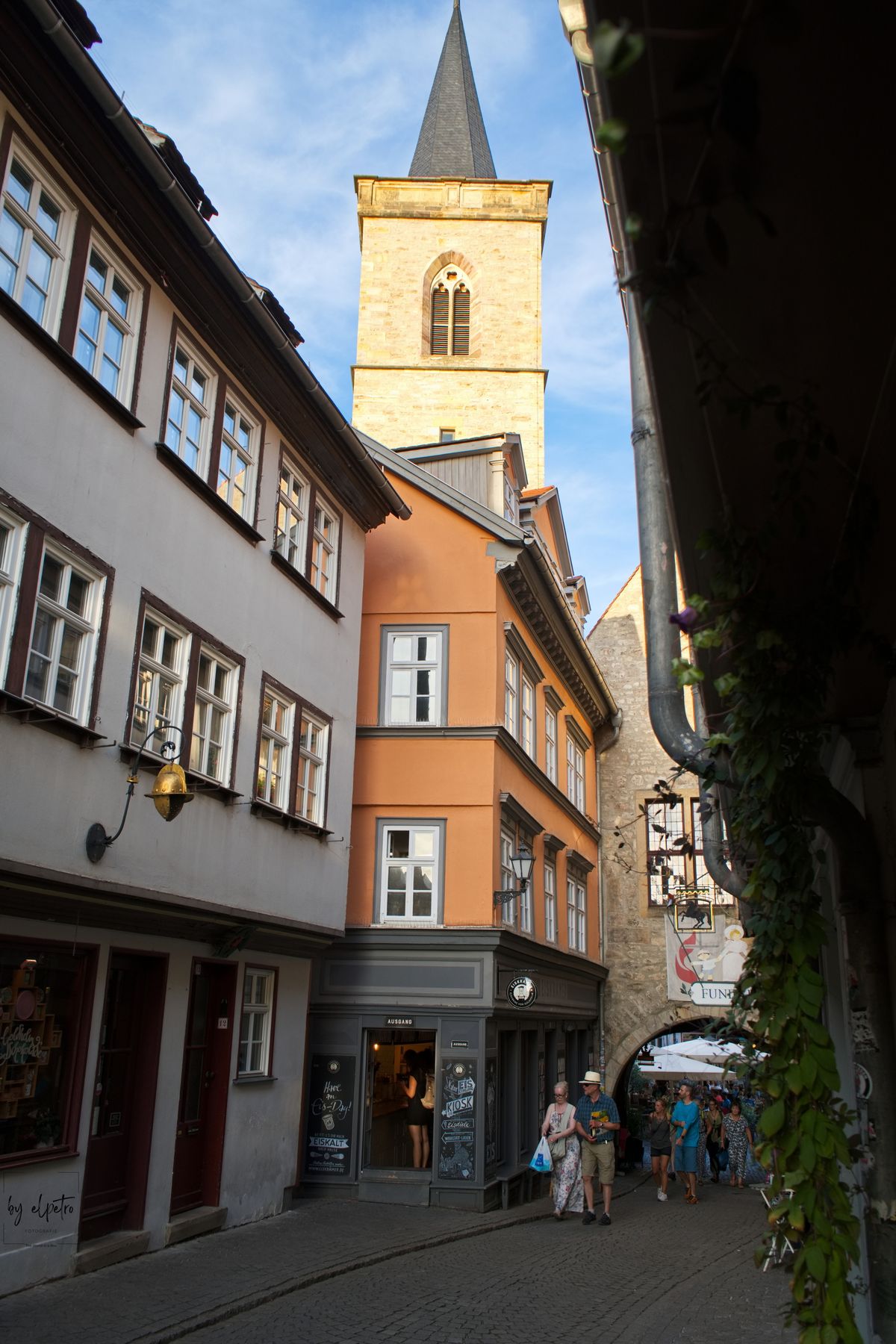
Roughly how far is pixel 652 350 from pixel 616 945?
24.8 metres

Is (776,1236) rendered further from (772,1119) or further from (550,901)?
(550,901)

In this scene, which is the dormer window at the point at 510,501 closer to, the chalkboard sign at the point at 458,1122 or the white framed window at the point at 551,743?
the white framed window at the point at 551,743

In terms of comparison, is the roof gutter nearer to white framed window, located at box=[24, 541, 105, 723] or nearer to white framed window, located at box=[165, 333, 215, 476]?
white framed window, located at box=[165, 333, 215, 476]

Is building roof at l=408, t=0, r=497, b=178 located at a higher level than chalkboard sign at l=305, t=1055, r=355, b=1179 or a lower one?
higher

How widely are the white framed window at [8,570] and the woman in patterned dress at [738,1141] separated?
684 inches

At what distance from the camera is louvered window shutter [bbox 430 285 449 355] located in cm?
4084

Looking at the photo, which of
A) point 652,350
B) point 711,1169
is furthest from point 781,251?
point 711,1169

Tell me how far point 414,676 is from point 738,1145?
11179 mm

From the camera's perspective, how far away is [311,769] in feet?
47.2

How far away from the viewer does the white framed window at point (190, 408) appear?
11.2 metres

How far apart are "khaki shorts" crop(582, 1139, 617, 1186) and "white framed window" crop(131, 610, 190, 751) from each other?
26.2 feet

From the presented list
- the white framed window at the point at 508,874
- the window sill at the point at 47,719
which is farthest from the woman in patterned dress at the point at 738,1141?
the window sill at the point at 47,719

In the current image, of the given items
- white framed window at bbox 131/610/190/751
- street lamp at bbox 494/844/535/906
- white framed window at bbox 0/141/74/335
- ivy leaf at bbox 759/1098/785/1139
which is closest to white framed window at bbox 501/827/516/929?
street lamp at bbox 494/844/535/906

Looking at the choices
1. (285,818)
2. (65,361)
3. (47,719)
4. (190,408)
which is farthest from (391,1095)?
(65,361)
